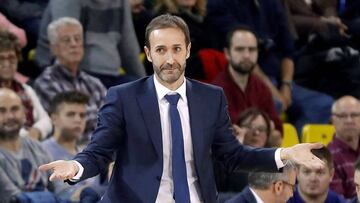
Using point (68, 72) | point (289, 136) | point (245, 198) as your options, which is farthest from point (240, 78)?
point (245, 198)

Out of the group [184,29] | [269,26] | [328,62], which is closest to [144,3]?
[269,26]

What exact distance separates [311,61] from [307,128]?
4.42 ft

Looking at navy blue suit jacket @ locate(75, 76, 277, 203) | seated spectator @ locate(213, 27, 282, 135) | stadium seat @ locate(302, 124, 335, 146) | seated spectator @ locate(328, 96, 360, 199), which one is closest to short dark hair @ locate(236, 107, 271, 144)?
seated spectator @ locate(213, 27, 282, 135)

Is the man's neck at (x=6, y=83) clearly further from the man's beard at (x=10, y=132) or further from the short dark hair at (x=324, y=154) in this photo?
the short dark hair at (x=324, y=154)

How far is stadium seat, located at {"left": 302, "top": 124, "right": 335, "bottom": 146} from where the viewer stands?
7379mm

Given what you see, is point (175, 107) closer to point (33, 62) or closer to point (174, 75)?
point (174, 75)

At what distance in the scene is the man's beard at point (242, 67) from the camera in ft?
24.1

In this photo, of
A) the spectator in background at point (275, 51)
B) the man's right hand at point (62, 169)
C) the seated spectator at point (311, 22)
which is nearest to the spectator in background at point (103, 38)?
the spectator in background at point (275, 51)

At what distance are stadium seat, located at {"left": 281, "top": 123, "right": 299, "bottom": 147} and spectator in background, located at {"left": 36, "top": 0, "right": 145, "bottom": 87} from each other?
3.61 ft

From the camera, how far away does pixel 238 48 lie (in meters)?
7.41

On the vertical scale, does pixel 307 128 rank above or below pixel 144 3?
below

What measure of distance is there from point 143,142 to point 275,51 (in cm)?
459

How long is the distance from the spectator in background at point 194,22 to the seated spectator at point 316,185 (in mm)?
1717

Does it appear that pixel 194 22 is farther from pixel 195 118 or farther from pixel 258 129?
pixel 195 118
